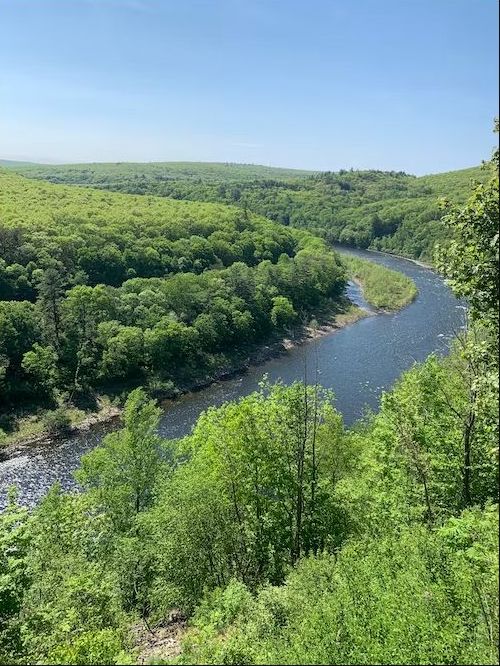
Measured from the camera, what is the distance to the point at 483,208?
1045 centimetres

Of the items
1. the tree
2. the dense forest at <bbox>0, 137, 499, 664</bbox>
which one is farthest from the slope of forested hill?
the tree

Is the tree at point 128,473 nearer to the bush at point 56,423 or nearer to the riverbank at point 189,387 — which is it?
the riverbank at point 189,387

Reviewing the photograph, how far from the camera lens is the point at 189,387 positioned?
188ft


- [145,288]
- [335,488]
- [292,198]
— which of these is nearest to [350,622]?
[335,488]

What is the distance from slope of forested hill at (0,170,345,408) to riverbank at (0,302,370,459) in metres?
1.44

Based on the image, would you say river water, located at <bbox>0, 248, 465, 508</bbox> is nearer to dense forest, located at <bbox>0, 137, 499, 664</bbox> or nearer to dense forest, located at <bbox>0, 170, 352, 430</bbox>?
dense forest, located at <bbox>0, 170, 352, 430</bbox>

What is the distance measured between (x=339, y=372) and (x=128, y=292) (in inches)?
1117

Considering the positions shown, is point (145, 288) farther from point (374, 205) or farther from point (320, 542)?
point (374, 205)

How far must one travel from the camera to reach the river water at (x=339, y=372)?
4103 cm

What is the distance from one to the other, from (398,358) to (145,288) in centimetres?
3273

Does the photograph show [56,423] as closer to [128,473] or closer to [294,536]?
[128,473]

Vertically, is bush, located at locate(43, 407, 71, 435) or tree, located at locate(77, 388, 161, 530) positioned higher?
tree, located at locate(77, 388, 161, 530)

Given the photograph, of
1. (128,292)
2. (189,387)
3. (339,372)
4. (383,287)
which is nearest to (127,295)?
(128,292)

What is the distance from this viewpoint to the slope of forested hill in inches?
2162
